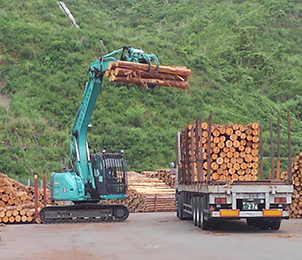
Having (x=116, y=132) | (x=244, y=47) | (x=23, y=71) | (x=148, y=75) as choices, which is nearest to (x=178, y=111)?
(x=116, y=132)

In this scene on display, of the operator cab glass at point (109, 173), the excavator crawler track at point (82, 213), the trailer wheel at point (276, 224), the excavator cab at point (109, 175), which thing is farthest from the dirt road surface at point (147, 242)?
the operator cab glass at point (109, 173)

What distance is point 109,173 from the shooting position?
72.7 feet

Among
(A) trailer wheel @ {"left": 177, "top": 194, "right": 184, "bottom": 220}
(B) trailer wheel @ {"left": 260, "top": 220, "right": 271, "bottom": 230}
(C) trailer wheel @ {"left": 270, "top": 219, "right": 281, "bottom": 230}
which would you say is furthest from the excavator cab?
(C) trailer wheel @ {"left": 270, "top": 219, "right": 281, "bottom": 230}

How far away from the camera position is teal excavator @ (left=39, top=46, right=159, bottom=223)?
2198 cm

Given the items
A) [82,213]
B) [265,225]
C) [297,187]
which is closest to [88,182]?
[82,213]

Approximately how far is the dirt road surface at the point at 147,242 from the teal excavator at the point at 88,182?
1.01 m

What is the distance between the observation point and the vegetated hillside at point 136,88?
4128cm

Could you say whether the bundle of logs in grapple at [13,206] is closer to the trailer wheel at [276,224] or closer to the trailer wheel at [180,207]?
the trailer wheel at [180,207]

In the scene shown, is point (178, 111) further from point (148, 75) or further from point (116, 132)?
point (148, 75)

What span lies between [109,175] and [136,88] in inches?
1105

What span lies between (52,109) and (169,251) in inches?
1274

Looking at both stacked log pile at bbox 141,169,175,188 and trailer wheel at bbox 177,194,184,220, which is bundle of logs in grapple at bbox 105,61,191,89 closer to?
trailer wheel at bbox 177,194,184,220

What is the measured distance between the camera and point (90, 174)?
73.3 feet

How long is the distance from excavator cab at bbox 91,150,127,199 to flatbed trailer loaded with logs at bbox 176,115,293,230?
2.25m
